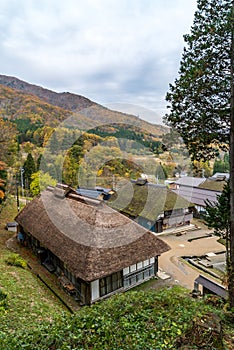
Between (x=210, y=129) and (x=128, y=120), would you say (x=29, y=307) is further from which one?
(x=128, y=120)

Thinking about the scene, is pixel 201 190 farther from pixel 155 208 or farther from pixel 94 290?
pixel 94 290

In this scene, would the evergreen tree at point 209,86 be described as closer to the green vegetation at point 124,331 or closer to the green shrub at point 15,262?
the green vegetation at point 124,331

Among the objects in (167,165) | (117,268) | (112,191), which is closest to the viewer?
(117,268)

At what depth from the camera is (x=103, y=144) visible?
70.7 feet

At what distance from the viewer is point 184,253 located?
1719cm

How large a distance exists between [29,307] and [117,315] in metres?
4.93

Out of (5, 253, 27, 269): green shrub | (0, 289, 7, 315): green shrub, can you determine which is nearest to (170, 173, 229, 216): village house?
(5, 253, 27, 269): green shrub

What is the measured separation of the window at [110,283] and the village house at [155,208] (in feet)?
32.0

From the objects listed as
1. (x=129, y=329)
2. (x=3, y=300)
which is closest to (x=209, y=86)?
(x=129, y=329)

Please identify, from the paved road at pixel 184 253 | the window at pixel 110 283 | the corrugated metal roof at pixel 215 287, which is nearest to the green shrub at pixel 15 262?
the window at pixel 110 283

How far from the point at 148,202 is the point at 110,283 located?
12.0 metres

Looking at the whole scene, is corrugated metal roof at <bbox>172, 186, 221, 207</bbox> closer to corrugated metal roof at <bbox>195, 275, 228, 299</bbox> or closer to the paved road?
the paved road

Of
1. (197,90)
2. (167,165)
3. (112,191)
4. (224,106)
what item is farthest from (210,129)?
(167,165)

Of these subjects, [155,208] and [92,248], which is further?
[155,208]
